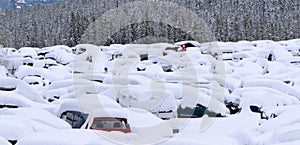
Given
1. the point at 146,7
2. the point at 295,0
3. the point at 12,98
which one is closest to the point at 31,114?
the point at 12,98

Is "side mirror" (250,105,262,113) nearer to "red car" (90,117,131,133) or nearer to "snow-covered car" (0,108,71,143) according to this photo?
"red car" (90,117,131,133)

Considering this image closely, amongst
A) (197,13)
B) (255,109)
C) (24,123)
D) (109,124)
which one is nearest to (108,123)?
(109,124)

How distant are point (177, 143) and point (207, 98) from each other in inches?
316

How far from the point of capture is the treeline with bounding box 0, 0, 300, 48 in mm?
56375

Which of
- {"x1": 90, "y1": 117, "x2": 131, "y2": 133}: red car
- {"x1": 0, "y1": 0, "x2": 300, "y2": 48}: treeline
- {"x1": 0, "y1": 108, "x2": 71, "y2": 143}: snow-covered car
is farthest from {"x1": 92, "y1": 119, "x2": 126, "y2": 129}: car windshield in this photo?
{"x1": 0, "y1": 0, "x2": 300, "y2": 48}: treeline

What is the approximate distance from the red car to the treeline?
139 ft

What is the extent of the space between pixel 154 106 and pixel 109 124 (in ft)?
9.07

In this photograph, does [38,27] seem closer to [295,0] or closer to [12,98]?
[295,0]

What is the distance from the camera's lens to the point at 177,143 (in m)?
7.62

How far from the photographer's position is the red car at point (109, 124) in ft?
38.3

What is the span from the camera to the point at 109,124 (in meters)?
11.9

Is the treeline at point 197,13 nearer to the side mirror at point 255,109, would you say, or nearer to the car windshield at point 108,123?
the side mirror at point 255,109

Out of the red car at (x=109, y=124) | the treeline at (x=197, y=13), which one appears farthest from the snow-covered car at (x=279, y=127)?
the treeline at (x=197, y=13)

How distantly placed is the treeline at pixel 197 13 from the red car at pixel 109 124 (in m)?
42.4
